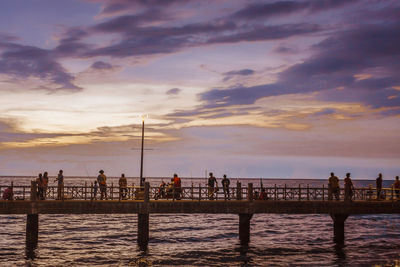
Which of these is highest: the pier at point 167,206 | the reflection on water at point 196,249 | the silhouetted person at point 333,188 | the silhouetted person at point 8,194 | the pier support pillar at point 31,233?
the silhouetted person at point 333,188

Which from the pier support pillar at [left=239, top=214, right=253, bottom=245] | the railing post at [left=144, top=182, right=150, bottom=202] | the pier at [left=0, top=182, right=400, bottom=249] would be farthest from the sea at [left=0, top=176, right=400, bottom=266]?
the railing post at [left=144, top=182, right=150, bottom=202]

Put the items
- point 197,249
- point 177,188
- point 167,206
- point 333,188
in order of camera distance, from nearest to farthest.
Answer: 1. point 167,206
2. point 177,188
3. point 333,188
4. point 197,249

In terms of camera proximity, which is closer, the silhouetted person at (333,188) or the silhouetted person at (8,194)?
the silhouetted person at (8,194)

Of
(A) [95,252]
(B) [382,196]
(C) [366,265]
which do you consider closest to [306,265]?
(C) [366,265]

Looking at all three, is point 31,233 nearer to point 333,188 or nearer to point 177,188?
point 177,188

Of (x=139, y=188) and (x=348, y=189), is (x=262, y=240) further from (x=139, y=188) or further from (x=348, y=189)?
(x=139, y=188)

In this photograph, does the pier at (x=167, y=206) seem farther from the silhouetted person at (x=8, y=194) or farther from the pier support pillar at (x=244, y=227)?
the silhouetted person at (x=8, y=194)

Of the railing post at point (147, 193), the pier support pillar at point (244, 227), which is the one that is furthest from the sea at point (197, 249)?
the railing post at point (147, 193)

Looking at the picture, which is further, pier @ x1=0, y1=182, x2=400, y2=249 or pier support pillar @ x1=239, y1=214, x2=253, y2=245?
pier support pillar @ x1=239, y1=214, x2=253, y2=245

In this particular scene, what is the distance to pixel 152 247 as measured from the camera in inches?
1352

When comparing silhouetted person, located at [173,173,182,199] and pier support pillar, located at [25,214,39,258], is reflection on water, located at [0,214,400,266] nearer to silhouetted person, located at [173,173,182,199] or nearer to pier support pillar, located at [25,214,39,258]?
pier support pillar, located at [25,214,39,258]

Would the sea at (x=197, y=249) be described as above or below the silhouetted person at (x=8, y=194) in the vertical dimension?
below

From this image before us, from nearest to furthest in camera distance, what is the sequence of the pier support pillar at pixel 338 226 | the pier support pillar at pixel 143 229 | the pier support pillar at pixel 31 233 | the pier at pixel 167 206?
the pier at pixel 167 206 → the pier support pillar at pixel 31 233 → the pier support pillar at pixel 143 229 → the pier support pillar at pixel 338 226

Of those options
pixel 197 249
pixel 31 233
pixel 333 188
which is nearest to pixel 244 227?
pixel 197 249
